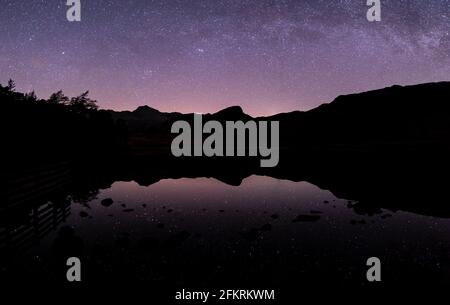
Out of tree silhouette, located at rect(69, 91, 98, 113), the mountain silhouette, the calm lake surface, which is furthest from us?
the mountain silhouette

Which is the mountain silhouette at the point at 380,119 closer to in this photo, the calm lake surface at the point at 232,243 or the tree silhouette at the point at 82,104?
the tree silhouette at the point at 82,104

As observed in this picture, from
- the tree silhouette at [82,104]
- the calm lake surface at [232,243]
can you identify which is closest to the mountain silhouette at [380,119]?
the tree silhouette at [82,104]

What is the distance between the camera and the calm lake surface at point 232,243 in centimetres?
808

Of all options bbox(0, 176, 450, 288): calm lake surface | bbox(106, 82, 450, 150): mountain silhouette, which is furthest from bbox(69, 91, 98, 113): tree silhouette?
bbox(106, 82, 450, 150): mountain silhouette

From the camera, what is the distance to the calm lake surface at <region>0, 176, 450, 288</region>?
26.5 ft

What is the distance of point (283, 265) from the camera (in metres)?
8.73

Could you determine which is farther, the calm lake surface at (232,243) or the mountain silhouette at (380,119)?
the mountain silhouette at (380,119)

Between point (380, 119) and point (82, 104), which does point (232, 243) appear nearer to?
point (82, 104)

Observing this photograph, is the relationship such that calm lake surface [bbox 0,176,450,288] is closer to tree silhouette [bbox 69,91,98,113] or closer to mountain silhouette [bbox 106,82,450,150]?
tree silhouette [bbox 69,91,98,113]

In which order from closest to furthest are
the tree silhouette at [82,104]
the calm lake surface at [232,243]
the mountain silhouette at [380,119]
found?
the calm lake surface at [232,243] → the tree silhouette at [82,104] → the mountain silhouette at [380,119]

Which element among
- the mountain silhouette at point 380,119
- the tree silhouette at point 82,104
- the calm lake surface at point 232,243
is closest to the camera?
the calm lake surface at point 232,243

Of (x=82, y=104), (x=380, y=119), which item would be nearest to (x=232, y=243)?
(x=82, y=104)

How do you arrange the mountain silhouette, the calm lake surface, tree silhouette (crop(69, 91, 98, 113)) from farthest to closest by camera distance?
the mountain silhouette → tree silhouette (crop(69, 91, 98, 113)) → the calm lake surface

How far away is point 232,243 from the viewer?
416 inches
